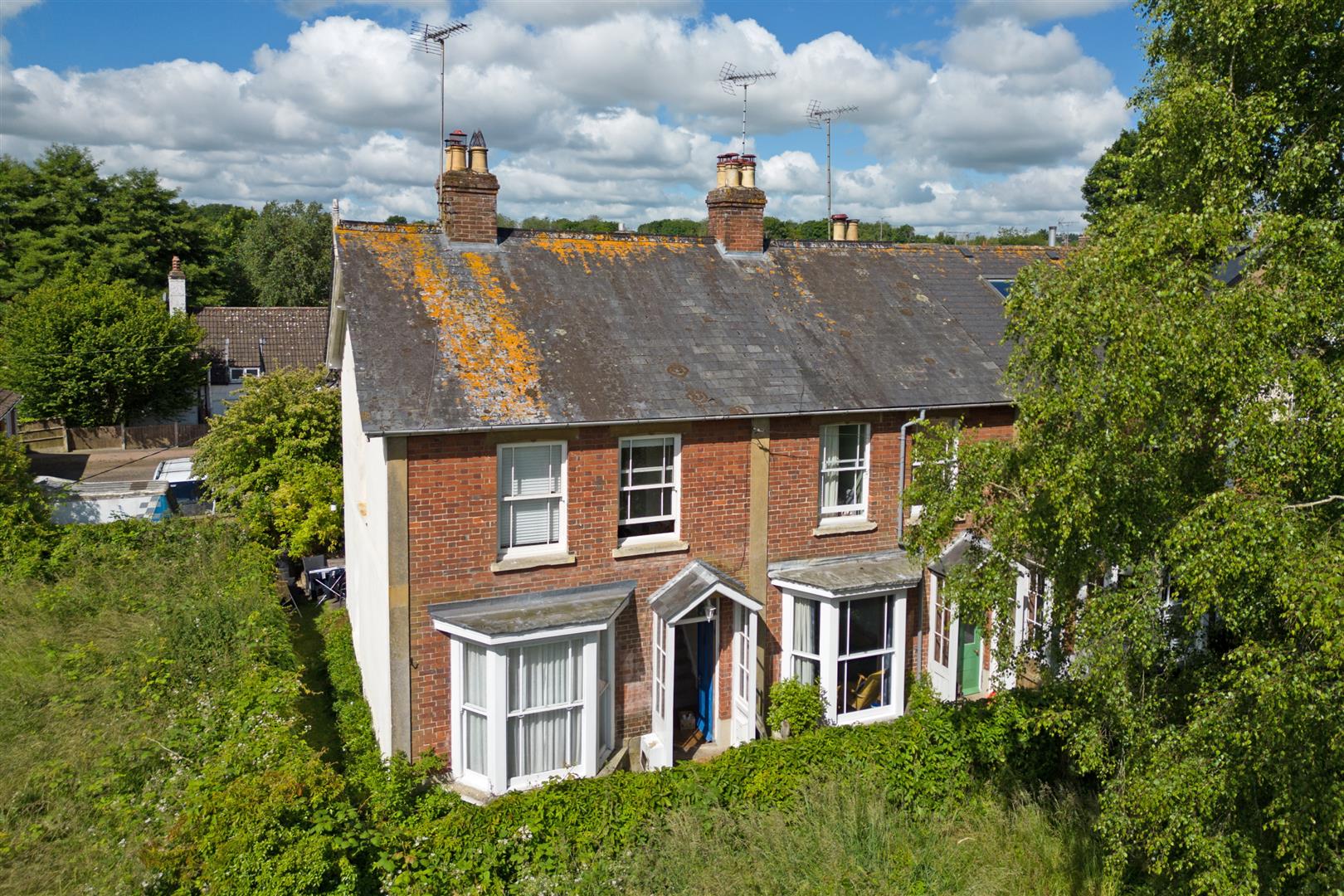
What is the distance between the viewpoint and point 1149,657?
780cm

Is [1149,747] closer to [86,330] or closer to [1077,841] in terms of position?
[1077,841]

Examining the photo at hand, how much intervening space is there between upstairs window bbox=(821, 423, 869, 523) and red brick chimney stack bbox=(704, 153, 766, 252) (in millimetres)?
4704

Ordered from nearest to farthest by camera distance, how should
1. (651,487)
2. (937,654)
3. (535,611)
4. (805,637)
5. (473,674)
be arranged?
(473,674) → (535,611) → (651,487) → (805,637) → (937,654)

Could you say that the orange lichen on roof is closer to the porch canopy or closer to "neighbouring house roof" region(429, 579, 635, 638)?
"neighbouring house roof" region(429, 579, 635, 638)

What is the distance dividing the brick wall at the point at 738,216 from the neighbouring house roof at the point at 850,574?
655cm

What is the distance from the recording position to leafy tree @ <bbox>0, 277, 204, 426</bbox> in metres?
40.1

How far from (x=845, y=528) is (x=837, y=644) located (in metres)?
1.96

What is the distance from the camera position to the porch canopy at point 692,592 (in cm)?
1380

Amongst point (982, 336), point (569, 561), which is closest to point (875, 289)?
point (982, 336)

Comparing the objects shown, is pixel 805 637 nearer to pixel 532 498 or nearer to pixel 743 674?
pixel 743 674

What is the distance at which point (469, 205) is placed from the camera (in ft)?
52.5

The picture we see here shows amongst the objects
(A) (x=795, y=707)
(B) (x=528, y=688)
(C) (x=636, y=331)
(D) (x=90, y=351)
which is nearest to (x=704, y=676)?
(A) (x=795, y=707)

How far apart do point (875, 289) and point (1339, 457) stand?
1160cm

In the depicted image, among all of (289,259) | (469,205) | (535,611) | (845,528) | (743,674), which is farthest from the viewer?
(289,259)
